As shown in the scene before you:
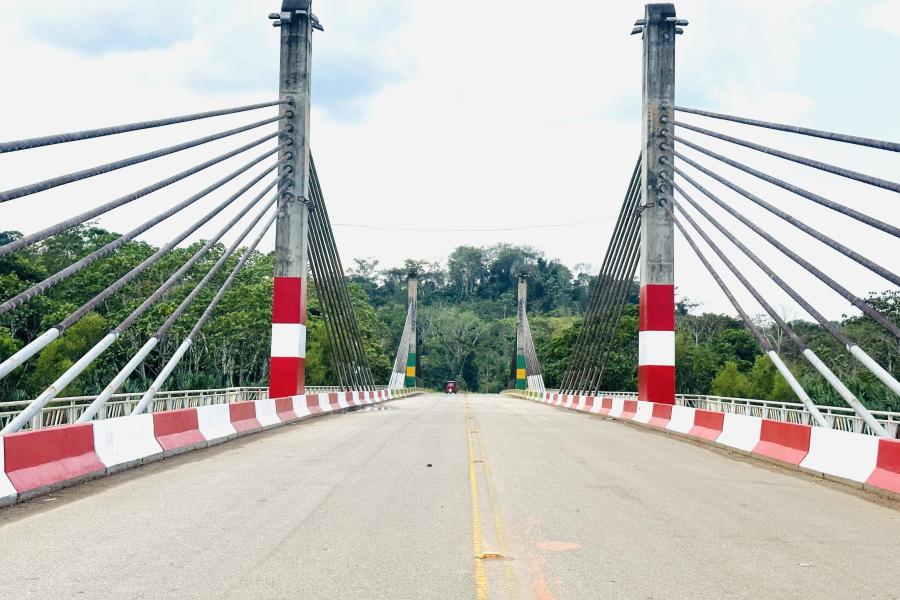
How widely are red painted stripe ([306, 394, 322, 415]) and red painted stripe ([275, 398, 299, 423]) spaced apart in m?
2.63

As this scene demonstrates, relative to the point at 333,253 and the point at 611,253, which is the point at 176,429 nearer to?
the point at 333,253

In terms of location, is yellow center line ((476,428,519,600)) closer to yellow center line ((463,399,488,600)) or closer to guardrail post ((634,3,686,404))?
yellow center line ((463,399,488,600))

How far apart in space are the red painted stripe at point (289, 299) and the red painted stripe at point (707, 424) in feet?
49.8

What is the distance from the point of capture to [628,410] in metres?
32.2

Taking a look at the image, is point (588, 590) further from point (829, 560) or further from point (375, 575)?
point (829, 560)

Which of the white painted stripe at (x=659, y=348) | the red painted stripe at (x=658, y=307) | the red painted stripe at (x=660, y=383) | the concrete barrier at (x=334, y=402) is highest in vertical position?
the red painted stripe at (x=658, y=307)

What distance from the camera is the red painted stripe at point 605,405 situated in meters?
36.0

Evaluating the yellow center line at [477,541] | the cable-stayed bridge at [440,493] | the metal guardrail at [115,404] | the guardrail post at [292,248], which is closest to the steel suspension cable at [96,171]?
the cable-stayed bridge at [440,493]

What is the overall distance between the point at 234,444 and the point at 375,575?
41.1 feet

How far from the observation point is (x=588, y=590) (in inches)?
248

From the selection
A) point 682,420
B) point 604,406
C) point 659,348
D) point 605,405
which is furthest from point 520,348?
point 682,420

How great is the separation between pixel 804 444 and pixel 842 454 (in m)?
1.53

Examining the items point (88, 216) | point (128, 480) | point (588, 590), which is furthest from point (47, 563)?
point (88, 216)

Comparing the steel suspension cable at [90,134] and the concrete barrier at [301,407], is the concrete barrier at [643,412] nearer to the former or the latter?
the concrete barrier at [301,407]
